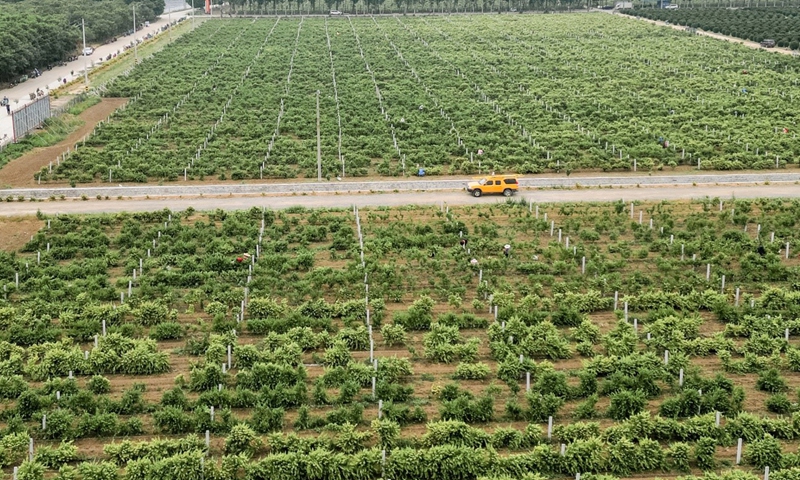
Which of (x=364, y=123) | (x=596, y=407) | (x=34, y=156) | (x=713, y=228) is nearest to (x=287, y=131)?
(x=364, y=123)

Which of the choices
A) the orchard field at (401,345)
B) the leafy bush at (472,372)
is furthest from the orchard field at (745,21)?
the leafy bush at (472,372)

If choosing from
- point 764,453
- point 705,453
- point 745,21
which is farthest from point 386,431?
point 745,21

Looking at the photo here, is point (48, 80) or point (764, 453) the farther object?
point (48, 80)

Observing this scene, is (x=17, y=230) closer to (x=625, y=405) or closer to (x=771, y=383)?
(x=625, y=405)

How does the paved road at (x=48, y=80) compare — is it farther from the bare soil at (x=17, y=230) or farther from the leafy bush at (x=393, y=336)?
the leafy bush at (x=393, y=336)

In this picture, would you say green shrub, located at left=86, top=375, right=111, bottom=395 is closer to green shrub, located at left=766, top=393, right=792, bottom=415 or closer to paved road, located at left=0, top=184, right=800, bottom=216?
green shrub, located at left=766, top=393, right=792, bottom=415

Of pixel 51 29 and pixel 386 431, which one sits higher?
pixel 51 29
